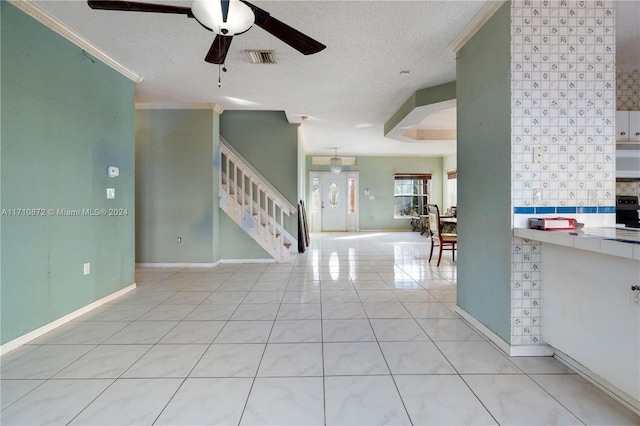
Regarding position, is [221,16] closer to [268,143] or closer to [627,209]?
[268,143]

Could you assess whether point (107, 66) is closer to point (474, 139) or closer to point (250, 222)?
point (250, 222)

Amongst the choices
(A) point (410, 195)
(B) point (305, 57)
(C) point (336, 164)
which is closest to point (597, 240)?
(B) point (305, 57)

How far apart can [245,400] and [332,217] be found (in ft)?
27.9

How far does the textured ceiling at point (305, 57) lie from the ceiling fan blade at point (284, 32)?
0.52 m

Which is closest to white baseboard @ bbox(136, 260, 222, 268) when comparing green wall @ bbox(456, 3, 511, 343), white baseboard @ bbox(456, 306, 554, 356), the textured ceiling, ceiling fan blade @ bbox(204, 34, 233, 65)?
the textured ceiling

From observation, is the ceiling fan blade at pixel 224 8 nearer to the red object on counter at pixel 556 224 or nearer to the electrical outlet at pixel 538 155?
the electrical outlet at pixel 538 155

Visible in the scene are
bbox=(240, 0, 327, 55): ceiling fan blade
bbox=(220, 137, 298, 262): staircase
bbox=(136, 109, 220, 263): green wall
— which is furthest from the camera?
bbox=(220, 137, 298, 262): staircase

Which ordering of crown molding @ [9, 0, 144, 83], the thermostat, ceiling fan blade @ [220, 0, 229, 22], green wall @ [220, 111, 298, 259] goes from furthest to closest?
green wall @ [220, 111, 298, 259], the thermostat, crown molding @ [9, 0, 144, 83], ceiling fan blade @ [220, 0, 229, 22]

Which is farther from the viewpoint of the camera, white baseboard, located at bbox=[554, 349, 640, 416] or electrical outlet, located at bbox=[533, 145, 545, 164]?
electrical outlet, located at bbox=[533, 145, 545, 164]

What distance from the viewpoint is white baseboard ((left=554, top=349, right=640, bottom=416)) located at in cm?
148

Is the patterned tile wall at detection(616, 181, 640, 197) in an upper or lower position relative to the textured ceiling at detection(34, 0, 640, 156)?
lower

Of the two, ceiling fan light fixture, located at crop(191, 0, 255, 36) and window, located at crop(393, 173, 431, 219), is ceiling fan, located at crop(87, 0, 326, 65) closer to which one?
ceiling fan light fixture, located at crop(191, 0, 255, 36)

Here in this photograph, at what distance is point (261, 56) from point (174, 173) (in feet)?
8.52

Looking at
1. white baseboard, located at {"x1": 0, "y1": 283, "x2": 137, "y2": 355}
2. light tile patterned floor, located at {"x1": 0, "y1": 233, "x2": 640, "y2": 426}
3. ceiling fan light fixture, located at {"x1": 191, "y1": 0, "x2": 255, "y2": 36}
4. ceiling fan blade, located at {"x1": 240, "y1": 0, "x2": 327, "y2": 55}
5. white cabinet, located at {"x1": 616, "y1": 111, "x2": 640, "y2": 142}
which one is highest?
ceiling fan blade, located at {"x1": 240, "y1": 0, "x2": 327, "y2": 55}
